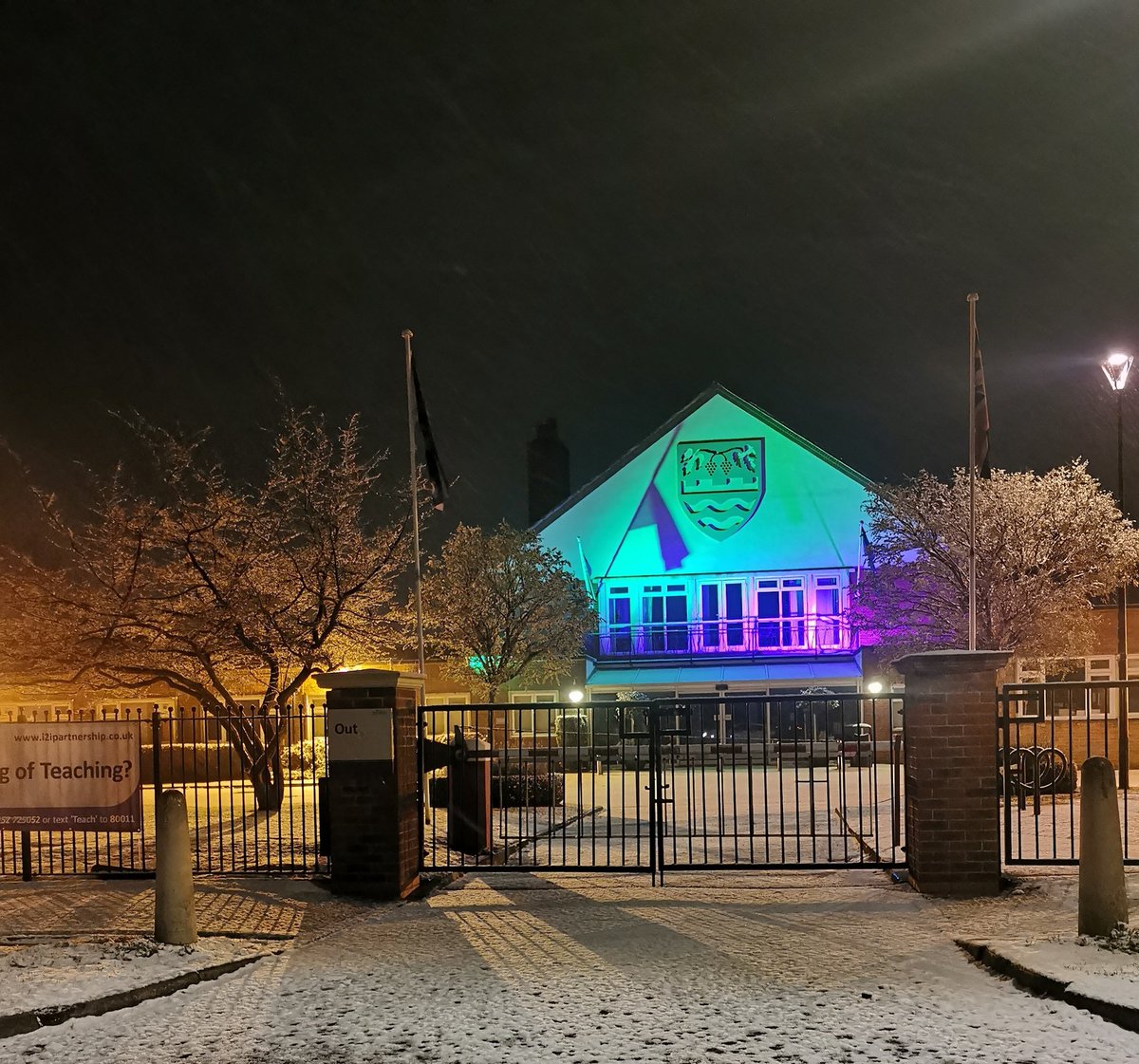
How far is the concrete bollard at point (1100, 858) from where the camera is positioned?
6.75 meters

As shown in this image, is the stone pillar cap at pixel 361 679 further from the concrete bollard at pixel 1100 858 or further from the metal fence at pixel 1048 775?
the concrete bollard at pixel 1100 858

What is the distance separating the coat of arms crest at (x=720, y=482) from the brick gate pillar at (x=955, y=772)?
2535 cm

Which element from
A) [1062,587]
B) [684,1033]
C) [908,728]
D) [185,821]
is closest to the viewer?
[684,1033]

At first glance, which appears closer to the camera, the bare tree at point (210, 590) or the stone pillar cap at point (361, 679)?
the stone pillar cap at point (361, 679)

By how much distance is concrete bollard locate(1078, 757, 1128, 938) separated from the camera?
6750mm

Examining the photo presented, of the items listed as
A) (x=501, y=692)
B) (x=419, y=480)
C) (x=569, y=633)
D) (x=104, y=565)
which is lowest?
(x=501, y=692)

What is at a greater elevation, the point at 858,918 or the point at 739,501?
the point at 739,501

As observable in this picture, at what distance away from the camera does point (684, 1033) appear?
539 cm

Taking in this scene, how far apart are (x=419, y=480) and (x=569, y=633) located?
37.0 feet

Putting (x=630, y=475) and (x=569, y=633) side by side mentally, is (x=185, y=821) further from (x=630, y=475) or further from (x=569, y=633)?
(x=630, y=475)

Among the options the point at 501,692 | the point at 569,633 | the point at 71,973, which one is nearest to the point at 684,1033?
the point at 71,973

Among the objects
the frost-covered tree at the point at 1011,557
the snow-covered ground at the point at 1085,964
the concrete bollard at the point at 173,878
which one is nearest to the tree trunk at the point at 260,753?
the concrete bollard at the point at 173,878

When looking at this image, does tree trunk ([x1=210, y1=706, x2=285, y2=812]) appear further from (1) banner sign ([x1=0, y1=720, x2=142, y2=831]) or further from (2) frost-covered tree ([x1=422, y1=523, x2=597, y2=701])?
(2) frost-covered tree ([x1=422, y1=523, x2=597, y2=701])

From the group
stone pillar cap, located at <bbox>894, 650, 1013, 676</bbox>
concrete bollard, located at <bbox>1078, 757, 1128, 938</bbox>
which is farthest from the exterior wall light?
concrete bollard, located at <bbox>1078, 757, 1128, 938</bbox>
